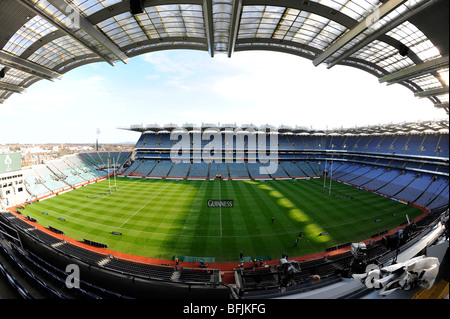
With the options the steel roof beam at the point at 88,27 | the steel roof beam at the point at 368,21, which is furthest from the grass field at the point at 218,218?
the steel roof beam at the point at 88,27

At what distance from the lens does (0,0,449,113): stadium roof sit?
10406 mm

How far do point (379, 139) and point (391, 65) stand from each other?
131 ft

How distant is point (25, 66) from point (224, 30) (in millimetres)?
18849

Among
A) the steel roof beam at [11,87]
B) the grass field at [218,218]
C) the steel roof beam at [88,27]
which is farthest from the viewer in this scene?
the steel roof beam at [11,87]

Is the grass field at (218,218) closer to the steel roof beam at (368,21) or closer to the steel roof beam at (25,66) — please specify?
the steel roof beam at (25,66)

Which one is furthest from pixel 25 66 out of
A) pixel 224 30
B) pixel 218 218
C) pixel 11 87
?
pixel 218 218

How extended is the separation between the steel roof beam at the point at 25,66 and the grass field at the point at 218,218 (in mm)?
17502

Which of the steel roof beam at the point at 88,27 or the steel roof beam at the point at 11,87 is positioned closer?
the steel roof beam at the point at 88,27

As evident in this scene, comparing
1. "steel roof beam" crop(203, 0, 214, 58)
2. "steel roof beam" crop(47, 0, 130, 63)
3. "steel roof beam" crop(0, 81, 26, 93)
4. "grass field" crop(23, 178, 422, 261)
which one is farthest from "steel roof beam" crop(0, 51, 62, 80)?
"grass field" crop(23, 178, 422, 261)

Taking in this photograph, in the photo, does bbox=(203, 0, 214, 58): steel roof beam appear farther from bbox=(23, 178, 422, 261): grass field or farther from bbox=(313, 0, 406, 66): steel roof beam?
bbox=(23, 178, 422, 261): grass field

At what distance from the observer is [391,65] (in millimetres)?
17344

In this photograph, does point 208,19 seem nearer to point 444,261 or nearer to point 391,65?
point 444,261

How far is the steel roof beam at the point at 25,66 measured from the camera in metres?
14.3

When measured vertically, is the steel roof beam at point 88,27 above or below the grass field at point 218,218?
above
